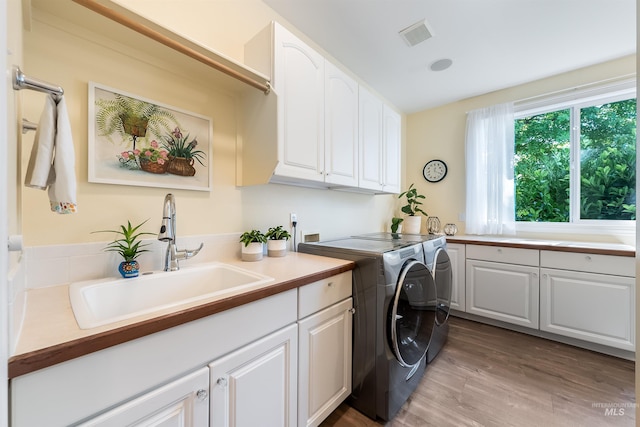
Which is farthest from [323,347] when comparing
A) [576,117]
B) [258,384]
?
[576,117]

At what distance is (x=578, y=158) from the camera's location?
8.05 ft

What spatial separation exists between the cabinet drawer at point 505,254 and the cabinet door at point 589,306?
0.40 feet

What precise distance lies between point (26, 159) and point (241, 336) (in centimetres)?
104

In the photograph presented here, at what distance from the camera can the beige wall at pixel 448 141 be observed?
263 centimetres

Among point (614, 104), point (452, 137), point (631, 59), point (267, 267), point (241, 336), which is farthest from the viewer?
point (452, 137)

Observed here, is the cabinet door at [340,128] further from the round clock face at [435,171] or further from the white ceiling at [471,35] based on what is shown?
the round clock face at [435,171]

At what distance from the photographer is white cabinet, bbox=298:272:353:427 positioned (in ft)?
3.73

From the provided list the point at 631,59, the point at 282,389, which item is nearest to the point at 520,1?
the point at 631,59

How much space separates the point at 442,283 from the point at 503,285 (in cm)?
83

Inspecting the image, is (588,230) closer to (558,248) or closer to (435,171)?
(558,248)

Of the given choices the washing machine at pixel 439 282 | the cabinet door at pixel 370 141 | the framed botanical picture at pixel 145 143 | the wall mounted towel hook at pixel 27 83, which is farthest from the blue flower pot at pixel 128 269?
the washing machine at pixel 439 282

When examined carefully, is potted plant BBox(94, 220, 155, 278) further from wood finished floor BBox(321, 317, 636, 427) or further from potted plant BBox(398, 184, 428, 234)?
potted plant BBox(398, 184, 428, 234)

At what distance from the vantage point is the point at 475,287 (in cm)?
250

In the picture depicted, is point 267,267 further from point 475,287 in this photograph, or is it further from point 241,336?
point 475,287
